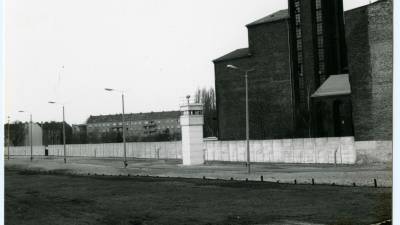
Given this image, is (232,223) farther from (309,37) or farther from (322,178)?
(309,37)

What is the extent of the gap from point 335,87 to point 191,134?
2081 centimetres

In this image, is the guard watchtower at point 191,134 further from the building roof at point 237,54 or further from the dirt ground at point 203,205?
the building roof at point 237,54

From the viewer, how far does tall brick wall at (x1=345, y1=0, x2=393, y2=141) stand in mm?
38562

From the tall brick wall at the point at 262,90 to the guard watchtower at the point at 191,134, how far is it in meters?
20.1

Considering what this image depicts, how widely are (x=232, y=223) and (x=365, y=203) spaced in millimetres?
5667

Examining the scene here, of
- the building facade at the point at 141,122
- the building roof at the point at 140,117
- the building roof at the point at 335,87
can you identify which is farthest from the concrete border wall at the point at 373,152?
the building roof at the point at 140,117

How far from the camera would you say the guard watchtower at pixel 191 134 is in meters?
46.4

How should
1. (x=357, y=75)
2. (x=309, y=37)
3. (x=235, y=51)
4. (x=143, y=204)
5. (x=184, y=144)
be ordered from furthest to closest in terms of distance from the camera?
(x=235, y=51) → (x=309, y=37) → (x=184, y=144) → (x=357, y=75) → (x=143, y=204)

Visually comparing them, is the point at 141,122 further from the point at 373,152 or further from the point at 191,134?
the point at 373,152

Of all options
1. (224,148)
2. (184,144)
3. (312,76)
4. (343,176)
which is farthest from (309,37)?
(343,176)

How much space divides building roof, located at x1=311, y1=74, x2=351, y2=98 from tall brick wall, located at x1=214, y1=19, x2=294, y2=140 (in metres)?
6.64

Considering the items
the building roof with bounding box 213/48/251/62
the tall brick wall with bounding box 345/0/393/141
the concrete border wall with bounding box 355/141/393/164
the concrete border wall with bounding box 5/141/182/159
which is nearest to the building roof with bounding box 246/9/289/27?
the building roof with bounding box 213/48/251/62

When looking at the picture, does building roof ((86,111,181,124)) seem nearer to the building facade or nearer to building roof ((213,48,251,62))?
the building facade
